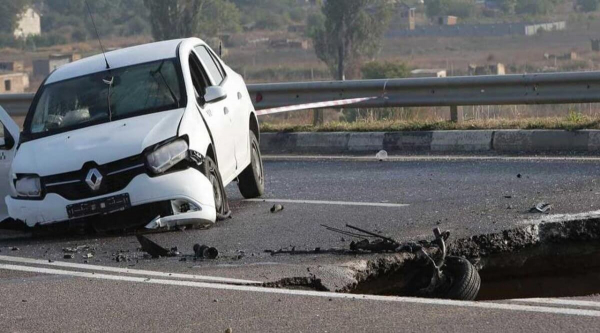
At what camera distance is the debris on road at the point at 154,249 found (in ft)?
26.4

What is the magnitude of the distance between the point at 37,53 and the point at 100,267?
9411 cm

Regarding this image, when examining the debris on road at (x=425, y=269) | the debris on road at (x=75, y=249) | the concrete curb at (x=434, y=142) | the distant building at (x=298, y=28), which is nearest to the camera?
the debris on road at (x=425, y=269)

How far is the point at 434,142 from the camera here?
14.2 m

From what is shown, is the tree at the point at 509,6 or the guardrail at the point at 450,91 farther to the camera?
the tree at the point at 509,6

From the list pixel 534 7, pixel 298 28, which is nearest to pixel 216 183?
pixel 298 28

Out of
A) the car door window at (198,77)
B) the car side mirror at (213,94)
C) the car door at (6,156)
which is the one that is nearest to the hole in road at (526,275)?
the car side mirror at (213,94)

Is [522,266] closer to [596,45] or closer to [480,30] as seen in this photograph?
[596,45]

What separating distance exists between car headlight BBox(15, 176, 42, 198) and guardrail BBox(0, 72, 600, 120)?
717 centimetres

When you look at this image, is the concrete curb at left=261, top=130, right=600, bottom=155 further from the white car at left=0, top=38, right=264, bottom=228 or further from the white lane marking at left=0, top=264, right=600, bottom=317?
the white lane marking at left=0, top=264, right=600, bottom=317

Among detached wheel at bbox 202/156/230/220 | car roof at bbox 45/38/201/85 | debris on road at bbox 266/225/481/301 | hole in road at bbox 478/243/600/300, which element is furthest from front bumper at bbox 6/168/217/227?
hole in road at bbox 478/243/600/300

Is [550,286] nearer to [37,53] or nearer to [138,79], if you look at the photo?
[138,79]

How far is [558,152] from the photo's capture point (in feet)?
43.3

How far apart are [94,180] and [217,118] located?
1417mm

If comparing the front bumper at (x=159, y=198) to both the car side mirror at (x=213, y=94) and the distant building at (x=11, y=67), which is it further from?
the distant building at (x=11, y=67)
